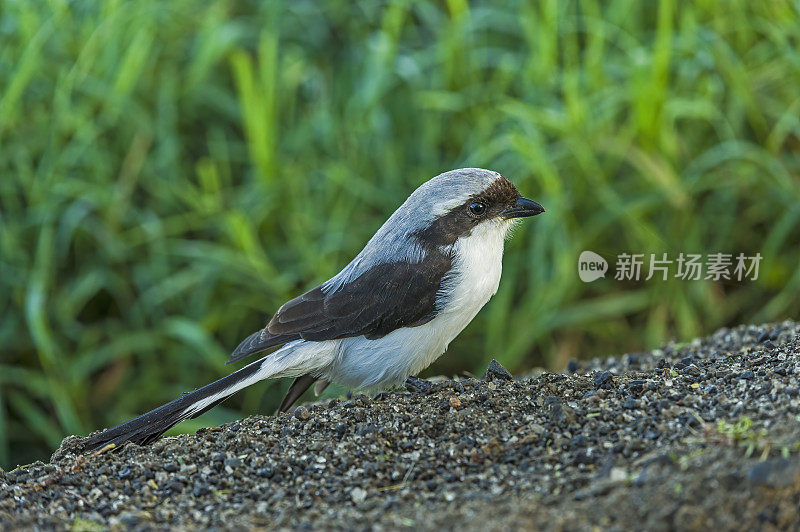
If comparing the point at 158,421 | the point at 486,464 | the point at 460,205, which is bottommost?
the point at 486,464

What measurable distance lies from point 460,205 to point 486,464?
1229 millimetres

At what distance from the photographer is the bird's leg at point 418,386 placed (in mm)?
3800

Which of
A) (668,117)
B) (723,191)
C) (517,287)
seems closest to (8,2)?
(517,287)

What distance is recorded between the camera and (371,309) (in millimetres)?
3791

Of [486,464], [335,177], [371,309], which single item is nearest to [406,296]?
[371,309]

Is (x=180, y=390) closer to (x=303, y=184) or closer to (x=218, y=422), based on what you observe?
(x=218, y=422)

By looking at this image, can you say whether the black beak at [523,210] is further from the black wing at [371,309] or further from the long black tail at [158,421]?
the long black tail at [158,421]

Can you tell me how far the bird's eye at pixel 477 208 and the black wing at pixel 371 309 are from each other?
0.74 feet

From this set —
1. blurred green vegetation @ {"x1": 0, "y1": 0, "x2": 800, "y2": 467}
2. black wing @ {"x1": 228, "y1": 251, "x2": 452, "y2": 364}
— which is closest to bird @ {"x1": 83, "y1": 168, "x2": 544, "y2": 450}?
black wing @ {"x1": 228, "y1": 251, "x2": 452, "y2": 364}

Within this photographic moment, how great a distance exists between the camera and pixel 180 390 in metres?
5.27

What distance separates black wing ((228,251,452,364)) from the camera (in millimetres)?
3773

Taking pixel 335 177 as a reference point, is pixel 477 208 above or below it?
below

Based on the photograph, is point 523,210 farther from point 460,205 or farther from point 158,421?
point 158,421

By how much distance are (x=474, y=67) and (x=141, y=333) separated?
2611 mm
